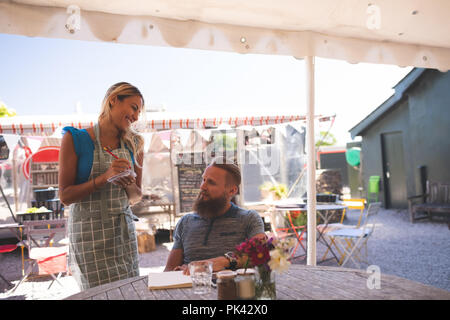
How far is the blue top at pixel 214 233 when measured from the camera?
199 centimetres

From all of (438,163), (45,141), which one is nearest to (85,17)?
(45,141)

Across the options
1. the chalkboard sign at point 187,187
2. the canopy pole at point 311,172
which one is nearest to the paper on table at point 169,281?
the canopy pole at point 311,172

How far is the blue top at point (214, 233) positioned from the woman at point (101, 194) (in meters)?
0.30

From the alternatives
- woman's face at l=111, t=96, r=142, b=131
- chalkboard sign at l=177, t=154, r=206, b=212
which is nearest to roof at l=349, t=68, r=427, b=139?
chalkboard sign at l=177, t=154, r=206, b=212

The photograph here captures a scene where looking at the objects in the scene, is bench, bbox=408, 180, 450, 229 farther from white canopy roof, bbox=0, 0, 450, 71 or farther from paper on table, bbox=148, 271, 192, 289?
paper on table, bbox=148, 271, 192, 289

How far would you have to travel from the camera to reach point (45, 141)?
8164 mm

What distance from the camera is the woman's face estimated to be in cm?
Result: 181

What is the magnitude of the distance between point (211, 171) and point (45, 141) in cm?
734

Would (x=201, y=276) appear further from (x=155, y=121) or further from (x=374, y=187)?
(x=374, y=187)

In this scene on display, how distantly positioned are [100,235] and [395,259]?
16.5 ft

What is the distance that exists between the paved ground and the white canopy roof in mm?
2837

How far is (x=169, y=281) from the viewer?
1524 millimetres
